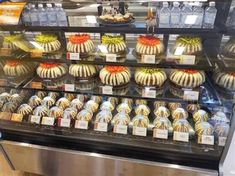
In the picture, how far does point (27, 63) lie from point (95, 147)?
2.61 feet

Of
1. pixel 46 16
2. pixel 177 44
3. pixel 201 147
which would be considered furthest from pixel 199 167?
pixel 46 16

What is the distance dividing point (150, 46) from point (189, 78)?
304 mm

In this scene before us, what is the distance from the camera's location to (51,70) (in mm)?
1721

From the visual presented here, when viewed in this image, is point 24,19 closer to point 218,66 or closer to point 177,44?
point 177,44

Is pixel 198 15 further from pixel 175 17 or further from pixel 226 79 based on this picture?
pixel 226 79

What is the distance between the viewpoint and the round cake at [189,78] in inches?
58.9

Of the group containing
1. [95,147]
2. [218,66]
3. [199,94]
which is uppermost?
[218,66]

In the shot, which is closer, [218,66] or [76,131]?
[218,66]

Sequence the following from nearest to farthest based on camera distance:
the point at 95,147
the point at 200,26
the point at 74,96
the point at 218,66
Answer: the point at 200,26 → the point at 218,66 → the point at 95,147 → the point at 74,96

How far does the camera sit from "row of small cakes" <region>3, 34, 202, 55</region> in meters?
1.47

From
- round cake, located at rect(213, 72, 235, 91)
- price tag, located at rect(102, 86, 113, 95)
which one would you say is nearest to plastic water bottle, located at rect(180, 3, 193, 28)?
round cake, located at rect(213, 72, 235, 91)

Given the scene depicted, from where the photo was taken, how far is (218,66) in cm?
145

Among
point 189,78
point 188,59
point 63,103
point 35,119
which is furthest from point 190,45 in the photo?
point 35,119

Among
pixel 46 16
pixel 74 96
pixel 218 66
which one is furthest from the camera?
pixel 74 96
